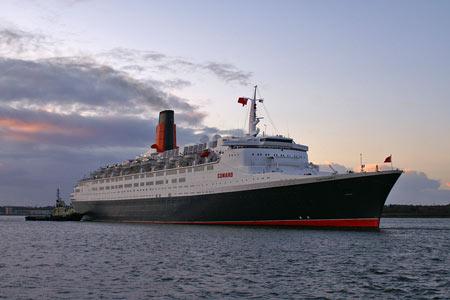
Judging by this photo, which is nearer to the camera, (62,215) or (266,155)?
(266,155)

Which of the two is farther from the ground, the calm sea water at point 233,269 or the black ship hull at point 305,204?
the black ship hull at point 305,204

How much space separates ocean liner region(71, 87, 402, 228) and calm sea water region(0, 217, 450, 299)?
5.47 metres

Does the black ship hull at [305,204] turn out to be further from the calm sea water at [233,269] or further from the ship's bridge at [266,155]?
the calm sea water at [233,269]

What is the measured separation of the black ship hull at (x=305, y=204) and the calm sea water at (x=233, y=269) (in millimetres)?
5014

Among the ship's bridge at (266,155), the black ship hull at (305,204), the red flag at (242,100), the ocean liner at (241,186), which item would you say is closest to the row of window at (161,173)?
the ocean liner at (241,186)

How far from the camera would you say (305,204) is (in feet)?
138

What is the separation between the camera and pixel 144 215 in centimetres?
6375

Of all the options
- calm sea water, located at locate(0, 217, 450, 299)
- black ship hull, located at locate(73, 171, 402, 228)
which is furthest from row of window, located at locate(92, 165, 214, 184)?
calm sea water, located at locate(0, 217, 450, 299)

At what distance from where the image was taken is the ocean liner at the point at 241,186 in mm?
40375

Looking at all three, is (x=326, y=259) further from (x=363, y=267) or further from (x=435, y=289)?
(x=435, y=289)

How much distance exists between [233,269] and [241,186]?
80.5 ft

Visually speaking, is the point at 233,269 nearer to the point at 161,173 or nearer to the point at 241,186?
the point at 241,186

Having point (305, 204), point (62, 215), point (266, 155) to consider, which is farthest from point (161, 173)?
point (62, 215)

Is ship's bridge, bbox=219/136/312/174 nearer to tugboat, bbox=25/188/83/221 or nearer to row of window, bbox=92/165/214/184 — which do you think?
row of window, bbox=92/165/214/184
